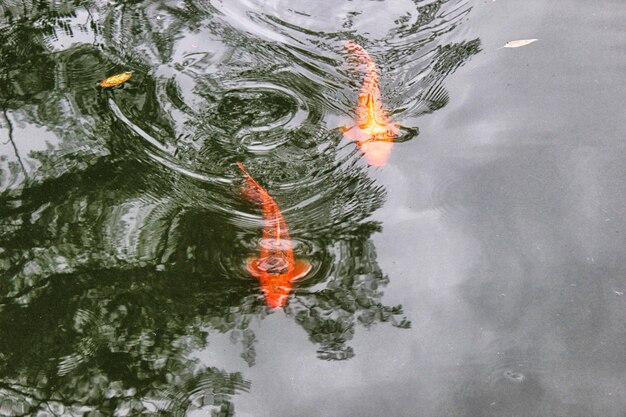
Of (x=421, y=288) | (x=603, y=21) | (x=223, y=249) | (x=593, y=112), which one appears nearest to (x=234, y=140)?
(x=223, y=249)

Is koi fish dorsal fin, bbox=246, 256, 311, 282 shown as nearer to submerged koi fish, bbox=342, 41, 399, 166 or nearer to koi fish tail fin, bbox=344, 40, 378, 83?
submerged koi fish, bbox=342, 41, 399, 166

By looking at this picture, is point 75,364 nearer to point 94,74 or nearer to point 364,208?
point 364,208

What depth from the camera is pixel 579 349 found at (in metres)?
3.03

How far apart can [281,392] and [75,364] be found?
981mm

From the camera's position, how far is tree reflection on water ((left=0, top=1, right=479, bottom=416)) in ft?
10.5

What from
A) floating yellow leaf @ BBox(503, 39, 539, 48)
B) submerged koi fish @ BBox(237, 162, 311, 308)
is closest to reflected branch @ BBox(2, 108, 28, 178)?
submerged koi fish @ BBox(237, 162, 311, 308)

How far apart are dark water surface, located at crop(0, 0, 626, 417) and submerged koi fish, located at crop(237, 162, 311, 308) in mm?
51

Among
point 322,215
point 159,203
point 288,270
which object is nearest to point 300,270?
point 288,270

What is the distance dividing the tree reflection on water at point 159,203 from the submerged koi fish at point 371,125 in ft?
0.35

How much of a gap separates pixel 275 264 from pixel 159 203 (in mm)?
821

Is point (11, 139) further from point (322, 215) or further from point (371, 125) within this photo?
point (371, 125)

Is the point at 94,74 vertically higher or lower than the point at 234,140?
higher

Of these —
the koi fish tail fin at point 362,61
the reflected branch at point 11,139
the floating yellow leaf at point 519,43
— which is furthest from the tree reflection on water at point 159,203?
the floating yellow leaf at point 519,43

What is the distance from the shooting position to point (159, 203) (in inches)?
149
